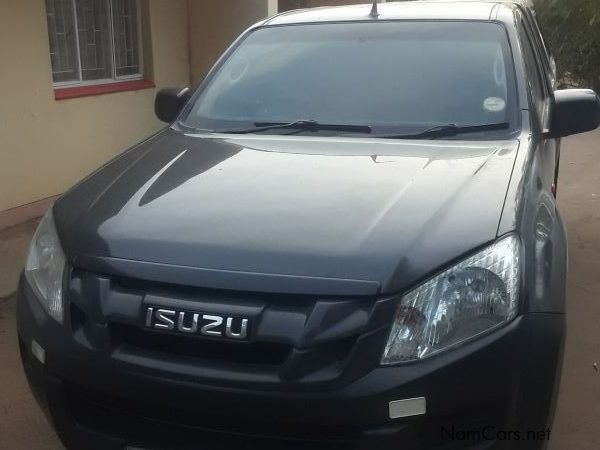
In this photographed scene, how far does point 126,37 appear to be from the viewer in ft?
25.3

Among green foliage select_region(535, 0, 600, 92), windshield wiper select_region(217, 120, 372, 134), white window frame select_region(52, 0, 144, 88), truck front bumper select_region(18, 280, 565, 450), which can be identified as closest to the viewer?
truck front bumper select_region(18, 280, 565, 450)

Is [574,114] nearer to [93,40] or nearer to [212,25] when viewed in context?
[93,40]

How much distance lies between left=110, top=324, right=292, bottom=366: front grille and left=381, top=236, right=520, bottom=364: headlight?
0.32 m

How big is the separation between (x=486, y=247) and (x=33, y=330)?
146 cm

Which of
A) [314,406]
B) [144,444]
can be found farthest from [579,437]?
[144,444]

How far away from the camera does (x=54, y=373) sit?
7.94 ft

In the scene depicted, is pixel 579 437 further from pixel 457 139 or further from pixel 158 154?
pixel 158 154

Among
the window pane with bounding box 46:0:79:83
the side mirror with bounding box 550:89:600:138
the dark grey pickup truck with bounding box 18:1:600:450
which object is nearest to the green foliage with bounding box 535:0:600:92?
the window pane with bounding box 46:0:79:83

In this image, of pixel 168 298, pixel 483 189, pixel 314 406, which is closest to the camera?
pixel 314 406

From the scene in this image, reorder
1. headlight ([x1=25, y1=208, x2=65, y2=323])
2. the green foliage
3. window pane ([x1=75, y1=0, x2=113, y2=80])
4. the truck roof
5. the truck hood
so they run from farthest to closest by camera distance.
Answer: the green foliage
window pane ([x1=75, y1=0, x2=113, y2=80])
the truck roof
headlight ([x1=25, y1=208, x2=65, y2=323])
the truck hood

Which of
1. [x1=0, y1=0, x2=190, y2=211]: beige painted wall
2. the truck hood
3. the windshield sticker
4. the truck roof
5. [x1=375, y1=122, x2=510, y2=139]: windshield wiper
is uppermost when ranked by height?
the truck roof

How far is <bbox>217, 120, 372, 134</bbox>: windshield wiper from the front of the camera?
3326 millimetres

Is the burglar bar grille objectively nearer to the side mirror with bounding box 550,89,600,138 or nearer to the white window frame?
the white window frame

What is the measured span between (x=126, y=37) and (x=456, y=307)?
6.30 metres
